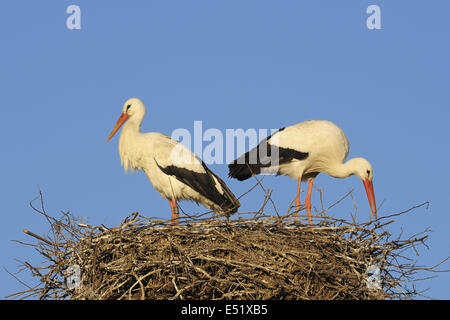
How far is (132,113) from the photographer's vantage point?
8.78 meters

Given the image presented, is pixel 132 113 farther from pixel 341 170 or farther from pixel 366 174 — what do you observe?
pixel 366 174

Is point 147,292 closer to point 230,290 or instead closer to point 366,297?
point 230,290

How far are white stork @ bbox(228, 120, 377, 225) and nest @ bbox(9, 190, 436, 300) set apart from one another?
2.42 metres

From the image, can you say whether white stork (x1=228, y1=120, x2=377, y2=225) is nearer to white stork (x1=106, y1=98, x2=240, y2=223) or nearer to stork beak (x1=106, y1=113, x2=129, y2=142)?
white stork (x1=106, y1=98, x2=240, y2=223)

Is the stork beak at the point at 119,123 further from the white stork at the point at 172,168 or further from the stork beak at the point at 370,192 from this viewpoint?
the stork beak at the point at 370,192

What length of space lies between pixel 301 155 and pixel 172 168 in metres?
1.58

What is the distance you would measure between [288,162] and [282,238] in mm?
2810

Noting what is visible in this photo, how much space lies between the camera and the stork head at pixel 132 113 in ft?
28.7

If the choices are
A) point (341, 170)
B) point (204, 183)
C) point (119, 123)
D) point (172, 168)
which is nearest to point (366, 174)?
point (341, 170)

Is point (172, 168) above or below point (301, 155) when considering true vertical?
below

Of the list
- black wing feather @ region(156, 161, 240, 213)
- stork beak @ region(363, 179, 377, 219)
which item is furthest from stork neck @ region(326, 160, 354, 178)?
black wing feather @ region(156, 161, 240, 213)

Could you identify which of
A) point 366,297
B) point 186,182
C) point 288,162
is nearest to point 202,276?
point 366,297

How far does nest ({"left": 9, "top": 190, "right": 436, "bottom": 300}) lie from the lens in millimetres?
5723

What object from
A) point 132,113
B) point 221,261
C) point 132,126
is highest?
point 132,113
